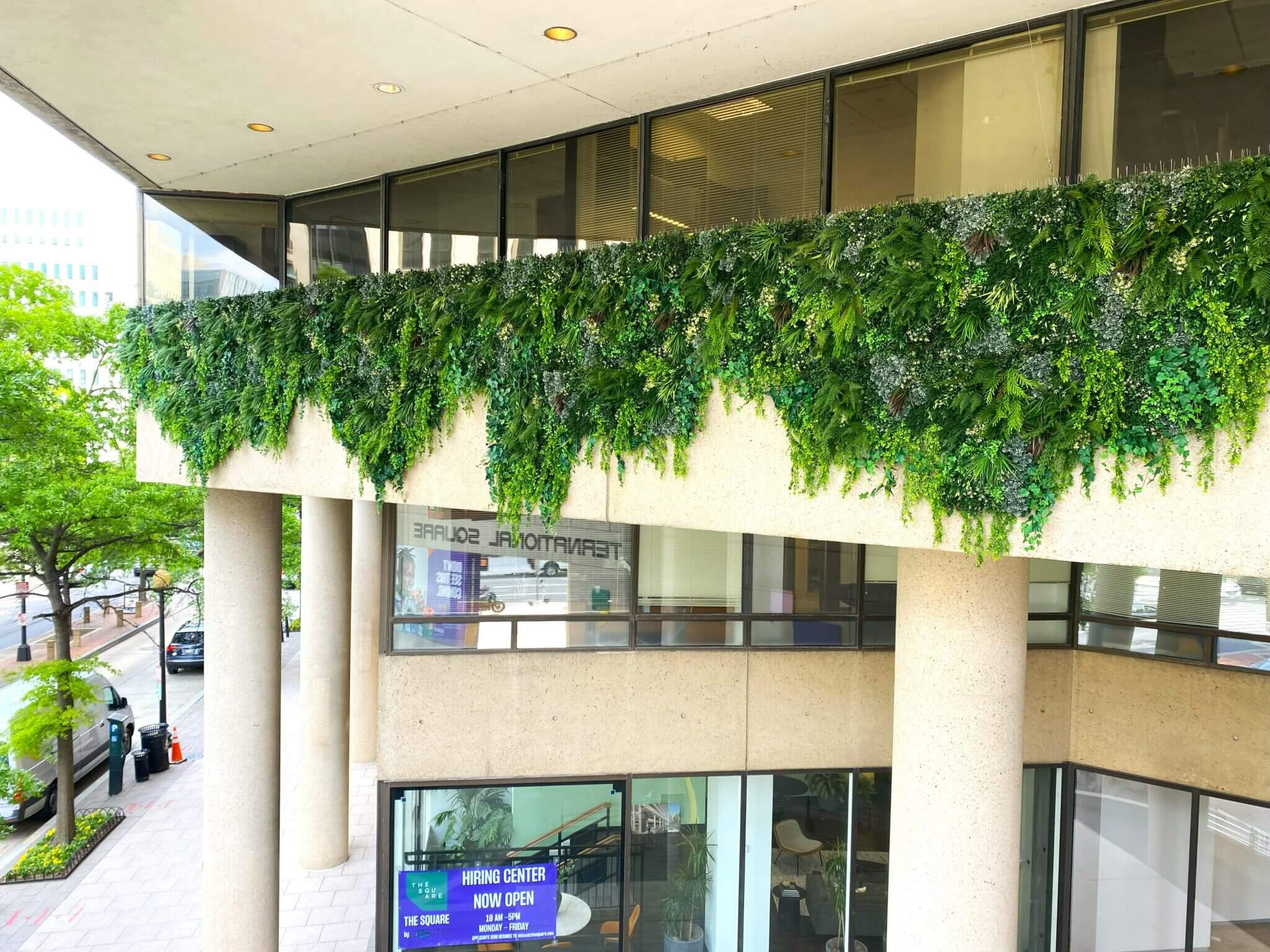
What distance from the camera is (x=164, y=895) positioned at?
14.0 meters

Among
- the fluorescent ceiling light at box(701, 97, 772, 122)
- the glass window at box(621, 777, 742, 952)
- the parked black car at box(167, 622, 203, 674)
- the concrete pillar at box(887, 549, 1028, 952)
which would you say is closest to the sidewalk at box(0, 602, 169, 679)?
the parked black car at box(167, 622, 203, 674)

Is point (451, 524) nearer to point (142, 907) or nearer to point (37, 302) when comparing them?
point (142, 907)

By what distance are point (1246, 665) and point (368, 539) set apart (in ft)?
50.9

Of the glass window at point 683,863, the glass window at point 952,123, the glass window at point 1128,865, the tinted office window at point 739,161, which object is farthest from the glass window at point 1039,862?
the tinted office window at point 739,161

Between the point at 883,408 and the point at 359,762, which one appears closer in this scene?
the point at 883,408

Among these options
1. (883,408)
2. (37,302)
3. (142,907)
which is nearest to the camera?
(883,408)

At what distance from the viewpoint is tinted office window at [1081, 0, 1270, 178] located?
5.64m

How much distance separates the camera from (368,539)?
1823 centimetres

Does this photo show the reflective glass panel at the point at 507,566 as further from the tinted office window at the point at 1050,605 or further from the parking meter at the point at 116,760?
the parking meter at the point at 116,760

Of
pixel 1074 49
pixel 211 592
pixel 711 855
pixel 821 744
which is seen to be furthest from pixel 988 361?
pixel 211 592

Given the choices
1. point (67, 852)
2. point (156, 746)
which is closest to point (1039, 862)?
point (67, 852)

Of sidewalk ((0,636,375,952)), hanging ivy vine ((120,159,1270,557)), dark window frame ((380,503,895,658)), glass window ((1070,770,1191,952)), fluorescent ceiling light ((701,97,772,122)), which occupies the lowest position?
sidewalk ((0,636,375,952))

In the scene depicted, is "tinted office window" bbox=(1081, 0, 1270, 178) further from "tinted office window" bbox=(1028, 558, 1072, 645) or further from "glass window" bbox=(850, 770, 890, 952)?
"glass window" bbox=(850, 770, 890, 952)

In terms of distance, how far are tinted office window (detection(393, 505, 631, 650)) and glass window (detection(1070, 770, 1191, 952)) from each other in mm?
5723
